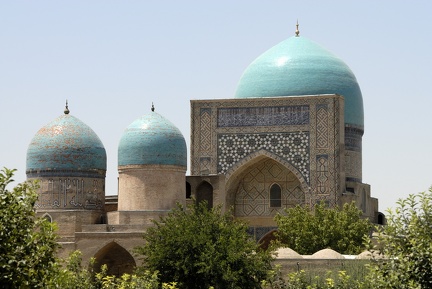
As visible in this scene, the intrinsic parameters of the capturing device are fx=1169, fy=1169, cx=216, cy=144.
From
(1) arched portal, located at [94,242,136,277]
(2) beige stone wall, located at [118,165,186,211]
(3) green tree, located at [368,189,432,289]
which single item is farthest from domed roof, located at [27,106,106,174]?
(3) green tree, located at [368,189,432,289]

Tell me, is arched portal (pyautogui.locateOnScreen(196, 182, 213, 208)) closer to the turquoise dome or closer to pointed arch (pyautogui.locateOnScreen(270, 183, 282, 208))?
pointed arch (pyautogui.locateOnScreen(270, 183, 282, 208))

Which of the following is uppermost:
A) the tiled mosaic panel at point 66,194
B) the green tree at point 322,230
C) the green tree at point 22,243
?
the tiled mosaic panel at point 66,194

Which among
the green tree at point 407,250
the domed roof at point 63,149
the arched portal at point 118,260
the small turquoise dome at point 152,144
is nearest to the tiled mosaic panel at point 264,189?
the small turquoise dome at point 152,144

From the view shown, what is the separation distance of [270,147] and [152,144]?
4.37 m

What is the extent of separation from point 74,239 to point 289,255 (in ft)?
22.7

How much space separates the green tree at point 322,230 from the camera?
1287 inches

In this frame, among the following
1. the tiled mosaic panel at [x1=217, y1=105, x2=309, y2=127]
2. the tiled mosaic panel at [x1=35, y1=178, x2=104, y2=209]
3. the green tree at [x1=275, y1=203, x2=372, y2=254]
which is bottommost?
the green tree at [x1=275, y1=203, x2=372, y2=254]

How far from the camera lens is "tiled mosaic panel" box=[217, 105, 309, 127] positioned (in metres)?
35.6

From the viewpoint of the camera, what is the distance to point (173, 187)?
108 ft

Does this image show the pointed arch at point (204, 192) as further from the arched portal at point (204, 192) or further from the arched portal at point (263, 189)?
the arched portal at point (263, 189)

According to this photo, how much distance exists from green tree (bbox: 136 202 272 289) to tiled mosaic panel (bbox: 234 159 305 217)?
1080 centimetres

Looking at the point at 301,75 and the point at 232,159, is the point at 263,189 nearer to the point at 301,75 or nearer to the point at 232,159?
the point at 232,159

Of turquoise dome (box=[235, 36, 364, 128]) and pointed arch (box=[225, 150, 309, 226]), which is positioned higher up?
turquoise dome (box=[235, 36, 364, 128])

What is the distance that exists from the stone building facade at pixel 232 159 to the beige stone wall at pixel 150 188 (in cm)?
3
